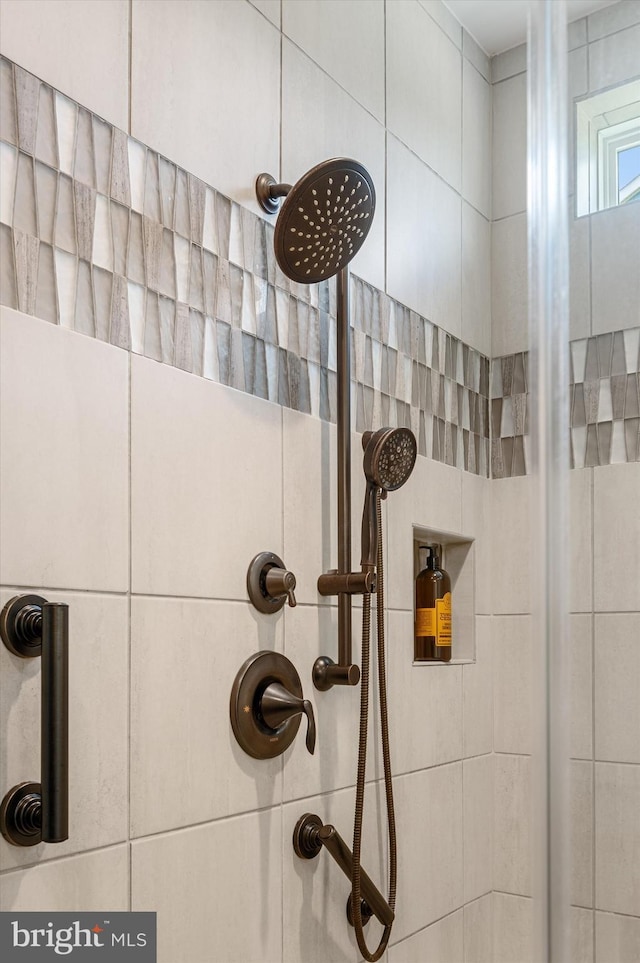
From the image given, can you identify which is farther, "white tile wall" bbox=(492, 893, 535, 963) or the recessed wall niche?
the recessed wall niche

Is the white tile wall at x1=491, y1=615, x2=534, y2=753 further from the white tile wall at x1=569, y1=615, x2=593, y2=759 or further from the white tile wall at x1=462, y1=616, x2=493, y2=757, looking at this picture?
the white tile wall at x1=569, y1=615, x2=593, y2=759

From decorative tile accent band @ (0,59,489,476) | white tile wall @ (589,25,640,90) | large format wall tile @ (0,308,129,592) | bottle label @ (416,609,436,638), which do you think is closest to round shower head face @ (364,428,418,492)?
decorative tile accent band @ (0,59,489,476)

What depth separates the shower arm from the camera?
1349 mm

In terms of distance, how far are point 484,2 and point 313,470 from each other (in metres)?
0.89

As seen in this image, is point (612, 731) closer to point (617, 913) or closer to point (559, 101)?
point (617, 913)

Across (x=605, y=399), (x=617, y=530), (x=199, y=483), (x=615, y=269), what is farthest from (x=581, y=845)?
(x=199, y=483)

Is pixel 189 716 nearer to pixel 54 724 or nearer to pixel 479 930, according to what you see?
pixel 54 724

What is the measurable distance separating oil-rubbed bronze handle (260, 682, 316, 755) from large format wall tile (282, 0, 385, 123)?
3.13 feet

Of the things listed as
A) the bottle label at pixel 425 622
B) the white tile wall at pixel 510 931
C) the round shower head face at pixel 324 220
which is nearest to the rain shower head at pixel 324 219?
the round shower head face at pixel 324 220

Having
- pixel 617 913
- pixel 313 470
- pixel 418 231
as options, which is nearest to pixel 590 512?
pixel 617 913

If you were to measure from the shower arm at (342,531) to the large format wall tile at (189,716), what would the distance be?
0.45ft

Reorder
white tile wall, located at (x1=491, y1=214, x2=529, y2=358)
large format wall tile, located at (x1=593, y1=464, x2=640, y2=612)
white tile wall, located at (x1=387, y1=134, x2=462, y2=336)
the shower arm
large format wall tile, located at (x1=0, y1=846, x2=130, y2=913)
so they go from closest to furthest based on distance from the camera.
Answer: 1. large format wall tile, located at (x1=593, y1=464, x2=640, y2=612)
2. large format wall tile, located at (x1=0, y1=846, x2=130, y2=913)
3. the shower arm
4. white tile wall, located at (x1=491, y1=214, x2=529, y2=358)
5. white tile wall, located at (x1=387, y1=134, x2=462, y2=336)

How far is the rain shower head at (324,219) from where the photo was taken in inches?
46.1

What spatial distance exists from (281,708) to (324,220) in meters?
0.67
